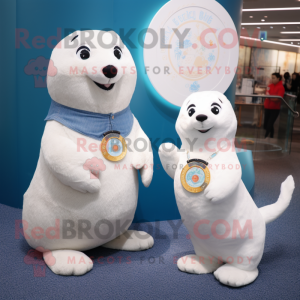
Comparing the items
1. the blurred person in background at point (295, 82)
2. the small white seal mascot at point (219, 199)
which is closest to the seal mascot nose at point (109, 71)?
the small white seal mascot at point (219, 199)

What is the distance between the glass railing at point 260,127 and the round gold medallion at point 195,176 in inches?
173

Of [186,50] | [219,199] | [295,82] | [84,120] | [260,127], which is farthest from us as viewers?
[295,82]

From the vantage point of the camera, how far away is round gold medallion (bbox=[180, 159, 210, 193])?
6.84 feet

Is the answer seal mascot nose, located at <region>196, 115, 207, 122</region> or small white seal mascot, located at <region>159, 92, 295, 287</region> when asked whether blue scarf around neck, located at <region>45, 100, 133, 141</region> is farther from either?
seal mascot nose, located at <region>196, 115, 207, 122</region>

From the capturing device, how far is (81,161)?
6.99ft

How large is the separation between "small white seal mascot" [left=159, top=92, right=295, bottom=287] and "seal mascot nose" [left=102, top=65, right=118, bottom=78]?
0.47m

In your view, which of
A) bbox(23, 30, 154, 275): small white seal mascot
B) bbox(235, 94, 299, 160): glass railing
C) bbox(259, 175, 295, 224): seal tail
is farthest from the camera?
bbox(235, 94, 299, 160): glass railing

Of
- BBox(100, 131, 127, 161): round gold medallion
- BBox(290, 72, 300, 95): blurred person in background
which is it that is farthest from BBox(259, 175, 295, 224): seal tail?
BBox(290, 72, 300, 95): blurred person in background

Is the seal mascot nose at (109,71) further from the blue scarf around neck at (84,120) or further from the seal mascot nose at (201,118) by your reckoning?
the seal mascot nose at (201,118)

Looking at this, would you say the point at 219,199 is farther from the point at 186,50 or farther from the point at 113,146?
the point at 186,50

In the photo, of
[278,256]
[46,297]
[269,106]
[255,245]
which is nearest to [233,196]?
[255,245]

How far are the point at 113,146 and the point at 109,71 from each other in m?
0.46

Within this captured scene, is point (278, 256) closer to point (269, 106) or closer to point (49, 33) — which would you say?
point (49, 33)

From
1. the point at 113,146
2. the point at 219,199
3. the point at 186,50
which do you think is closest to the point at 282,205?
the point at 219,199
